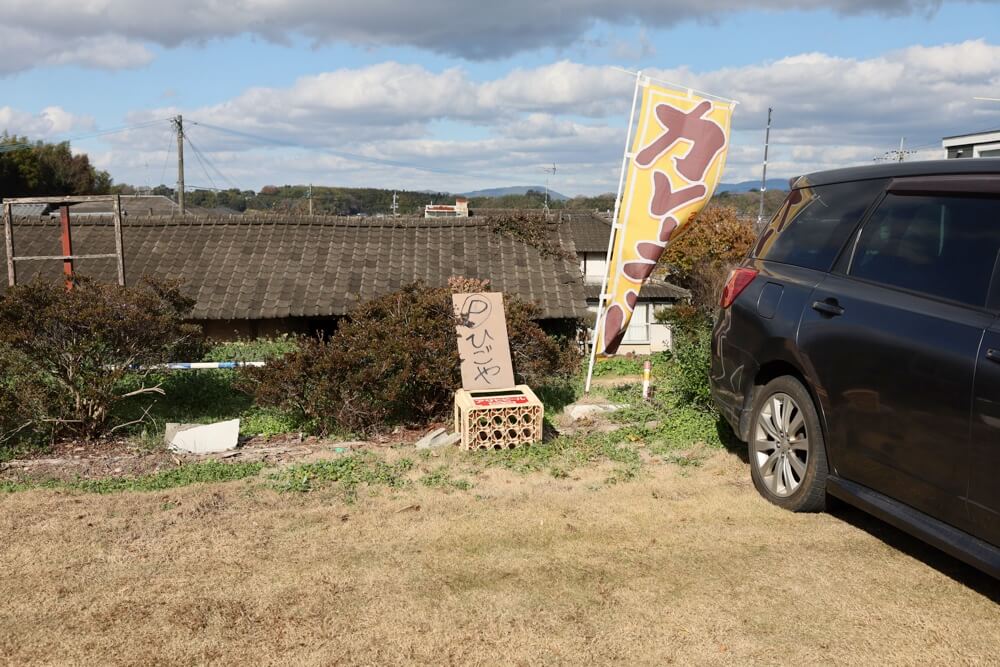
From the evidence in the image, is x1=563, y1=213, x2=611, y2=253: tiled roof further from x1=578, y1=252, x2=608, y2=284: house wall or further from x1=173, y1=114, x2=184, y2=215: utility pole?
x1=173, y1=114, x2=184, y2=215: utility pole

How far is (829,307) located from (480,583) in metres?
2.35

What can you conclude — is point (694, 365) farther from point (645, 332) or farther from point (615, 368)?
point (645, 332)

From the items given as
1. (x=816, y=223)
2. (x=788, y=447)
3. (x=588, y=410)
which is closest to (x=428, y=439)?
(x=588, y=410)

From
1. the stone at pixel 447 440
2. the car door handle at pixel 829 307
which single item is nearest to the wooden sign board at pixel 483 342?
the stone at pixel 447 440

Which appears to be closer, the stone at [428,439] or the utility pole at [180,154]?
the stone at [428,439]

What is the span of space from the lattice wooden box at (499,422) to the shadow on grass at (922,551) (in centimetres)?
262

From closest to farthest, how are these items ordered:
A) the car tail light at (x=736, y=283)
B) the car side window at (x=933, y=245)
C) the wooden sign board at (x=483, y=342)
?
the car side window at (x=933, y=245) → the car tail light at (x=736, y=283) → the wooden sign board at (x=483, y=342)

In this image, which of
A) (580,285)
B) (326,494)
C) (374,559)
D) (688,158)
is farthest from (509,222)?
(374,559)

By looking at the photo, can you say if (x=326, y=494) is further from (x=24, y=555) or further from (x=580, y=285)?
(x=580, y=285)

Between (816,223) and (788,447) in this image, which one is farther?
(816,223)

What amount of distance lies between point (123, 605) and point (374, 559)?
121cm

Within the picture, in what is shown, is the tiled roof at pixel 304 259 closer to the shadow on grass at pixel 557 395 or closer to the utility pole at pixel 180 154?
the shadow on grass at pixel 557 395

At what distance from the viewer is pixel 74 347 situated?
712 centimetres

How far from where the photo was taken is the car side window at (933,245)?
145 inches
